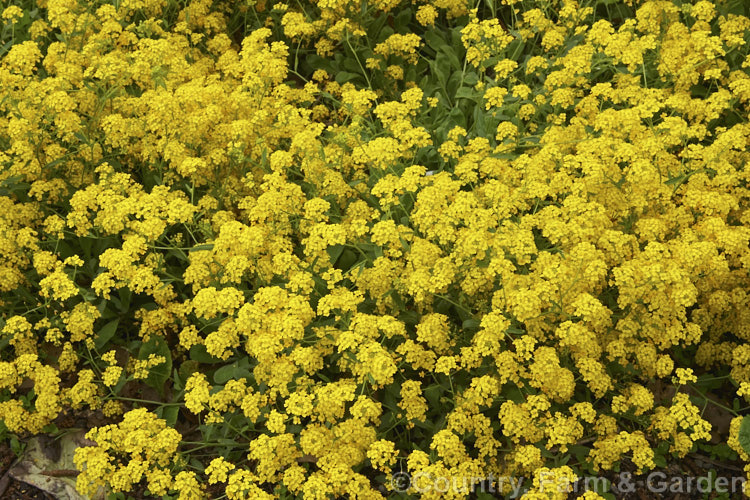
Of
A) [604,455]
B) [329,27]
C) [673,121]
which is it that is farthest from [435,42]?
[604,455]

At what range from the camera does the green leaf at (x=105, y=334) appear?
541 centimetres

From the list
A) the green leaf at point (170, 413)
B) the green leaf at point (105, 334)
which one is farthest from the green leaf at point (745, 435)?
the green leaf at point (105, 334)

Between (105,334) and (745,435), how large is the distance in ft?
13.6

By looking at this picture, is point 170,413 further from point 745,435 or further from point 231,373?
point 745,435

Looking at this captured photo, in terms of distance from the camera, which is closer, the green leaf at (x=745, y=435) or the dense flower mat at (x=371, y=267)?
the green leaf at (x=745, y=435)

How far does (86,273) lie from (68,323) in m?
0.70

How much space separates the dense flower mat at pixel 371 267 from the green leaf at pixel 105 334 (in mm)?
17

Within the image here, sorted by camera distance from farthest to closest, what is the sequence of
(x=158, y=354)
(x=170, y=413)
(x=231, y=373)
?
1. (x=158, y=354)
2. (x=170, y=413)
3. (x=231, y=373)

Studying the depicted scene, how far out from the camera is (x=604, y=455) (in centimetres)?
445

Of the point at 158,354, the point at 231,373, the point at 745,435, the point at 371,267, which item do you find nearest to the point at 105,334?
the point at 158,354

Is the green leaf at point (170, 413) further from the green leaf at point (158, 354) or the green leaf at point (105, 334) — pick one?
the green leaf at point (105, 334)

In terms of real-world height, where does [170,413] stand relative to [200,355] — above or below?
below

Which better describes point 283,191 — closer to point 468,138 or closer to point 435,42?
point 468,138

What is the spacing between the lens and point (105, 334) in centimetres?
543
